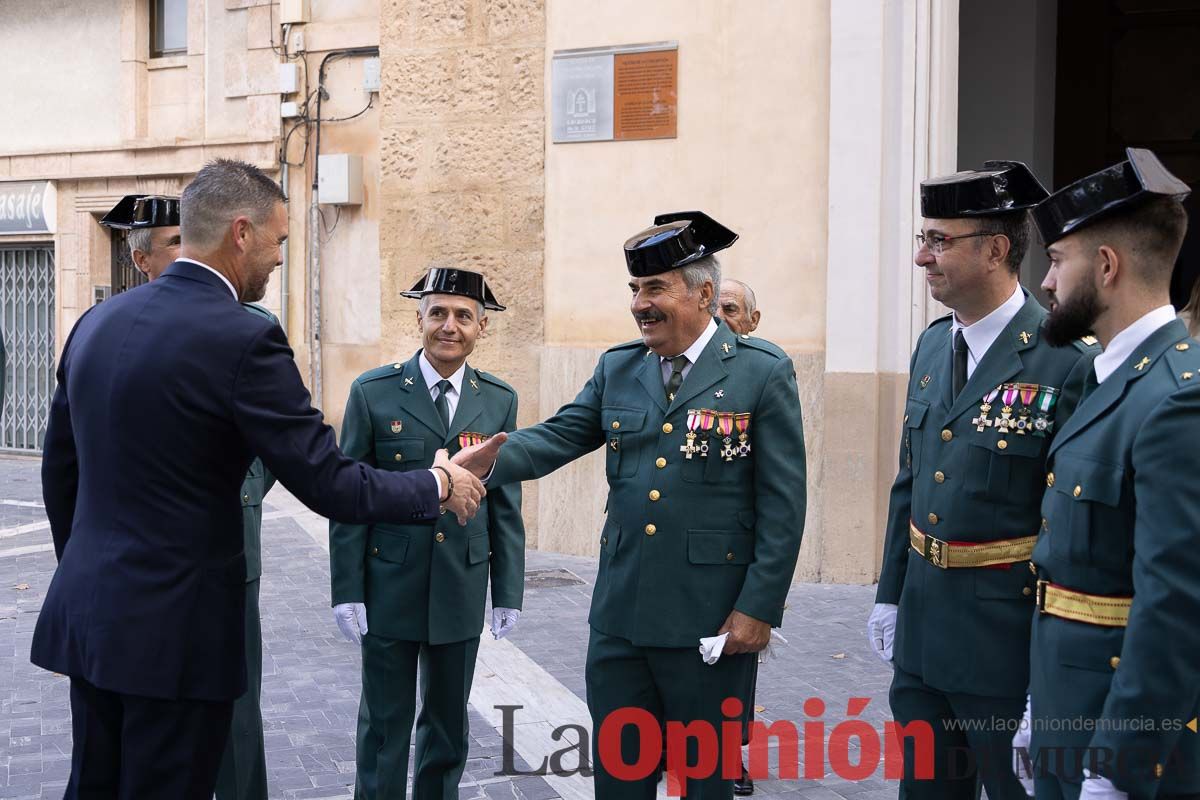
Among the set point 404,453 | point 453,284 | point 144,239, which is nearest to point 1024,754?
point 404,453

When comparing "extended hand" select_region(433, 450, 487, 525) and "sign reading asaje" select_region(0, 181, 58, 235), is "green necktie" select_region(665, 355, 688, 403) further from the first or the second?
"sign reading asaje" select_region(0, 181, 58, 235)

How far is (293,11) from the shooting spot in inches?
536

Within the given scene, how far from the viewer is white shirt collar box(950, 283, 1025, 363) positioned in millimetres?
3564

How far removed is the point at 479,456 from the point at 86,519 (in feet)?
4.13

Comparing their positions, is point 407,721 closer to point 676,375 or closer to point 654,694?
point 654,694

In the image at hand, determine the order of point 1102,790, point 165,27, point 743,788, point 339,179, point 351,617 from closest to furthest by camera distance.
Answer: point 1102,790 → point 351,617 → point 743,788 → point 339,179 → point 165,27

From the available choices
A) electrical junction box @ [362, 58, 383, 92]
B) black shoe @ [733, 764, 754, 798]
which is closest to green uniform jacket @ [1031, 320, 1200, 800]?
black shoe @ [733, 764, 754, 798]

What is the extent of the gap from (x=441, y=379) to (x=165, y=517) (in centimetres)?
157

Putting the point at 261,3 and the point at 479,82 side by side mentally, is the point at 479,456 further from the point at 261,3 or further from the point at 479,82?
the point at 261,3

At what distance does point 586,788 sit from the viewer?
4988 mm

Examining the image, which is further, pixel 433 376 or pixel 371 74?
→ pixel 371 74

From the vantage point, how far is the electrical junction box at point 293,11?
1360cm

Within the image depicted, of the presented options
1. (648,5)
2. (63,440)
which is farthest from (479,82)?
(63,440)

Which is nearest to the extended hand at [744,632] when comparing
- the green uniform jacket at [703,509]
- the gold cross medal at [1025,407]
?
the green uniform jacket at [703,509]
